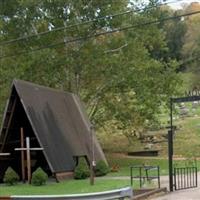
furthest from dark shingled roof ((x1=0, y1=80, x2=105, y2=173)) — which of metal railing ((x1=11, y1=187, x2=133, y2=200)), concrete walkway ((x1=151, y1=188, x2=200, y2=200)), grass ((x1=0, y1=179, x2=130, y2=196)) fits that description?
metal railing ((x1=11, y1=187, x2=133, y2=200))

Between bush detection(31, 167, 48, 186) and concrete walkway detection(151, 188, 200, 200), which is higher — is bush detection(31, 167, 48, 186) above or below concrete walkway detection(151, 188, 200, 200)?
above

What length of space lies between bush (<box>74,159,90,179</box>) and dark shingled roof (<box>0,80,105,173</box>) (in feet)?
1.01

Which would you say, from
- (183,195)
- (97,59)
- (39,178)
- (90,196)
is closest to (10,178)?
(39,178)

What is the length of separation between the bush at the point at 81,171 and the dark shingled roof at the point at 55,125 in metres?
0.31

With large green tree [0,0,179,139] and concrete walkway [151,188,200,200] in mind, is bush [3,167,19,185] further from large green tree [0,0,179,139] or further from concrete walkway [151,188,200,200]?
large green tree [0,0,179,139]

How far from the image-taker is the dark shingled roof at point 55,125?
25141 mm

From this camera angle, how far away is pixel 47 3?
37656mm

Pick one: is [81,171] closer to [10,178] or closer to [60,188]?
[10,178]

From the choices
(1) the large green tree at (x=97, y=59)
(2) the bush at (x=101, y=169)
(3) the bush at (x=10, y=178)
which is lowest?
(3) the bush at (x=10, y=178)

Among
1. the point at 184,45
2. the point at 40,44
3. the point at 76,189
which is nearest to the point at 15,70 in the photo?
the point at 40,44

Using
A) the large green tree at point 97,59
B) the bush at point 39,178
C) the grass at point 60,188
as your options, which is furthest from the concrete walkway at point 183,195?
the large green tree at point 97,59

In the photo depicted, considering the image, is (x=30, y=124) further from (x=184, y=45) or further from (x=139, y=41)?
(x=184, y=45)

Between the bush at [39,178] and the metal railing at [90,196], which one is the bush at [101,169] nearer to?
the bush at [39,178]

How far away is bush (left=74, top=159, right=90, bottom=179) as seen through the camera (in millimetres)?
26094
